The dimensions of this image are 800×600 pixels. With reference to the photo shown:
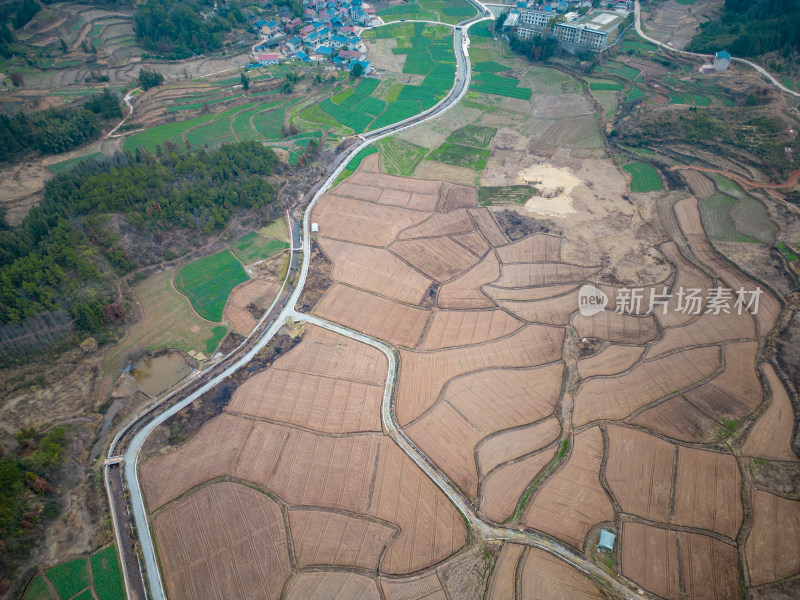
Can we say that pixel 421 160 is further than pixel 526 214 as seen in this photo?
Yes

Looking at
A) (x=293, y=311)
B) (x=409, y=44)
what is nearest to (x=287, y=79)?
(x=409, y=44)

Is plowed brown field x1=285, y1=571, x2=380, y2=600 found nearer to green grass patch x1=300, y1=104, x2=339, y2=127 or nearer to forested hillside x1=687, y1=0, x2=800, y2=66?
green grass patch x1=300, y1=104, x2=339, y2=127

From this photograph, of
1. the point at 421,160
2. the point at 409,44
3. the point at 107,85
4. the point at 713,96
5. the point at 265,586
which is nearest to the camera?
the point at 265,586

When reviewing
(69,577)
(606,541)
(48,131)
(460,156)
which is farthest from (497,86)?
(69,577)

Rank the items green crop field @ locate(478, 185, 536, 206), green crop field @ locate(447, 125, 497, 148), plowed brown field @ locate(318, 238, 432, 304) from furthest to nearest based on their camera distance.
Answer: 1. green crop field @ locate(447, 125, 497, 148)
2. green crop field @ locate(478, 185, 536, 206)
3. plowed brown field @ locate(318, 238, 432, 304)

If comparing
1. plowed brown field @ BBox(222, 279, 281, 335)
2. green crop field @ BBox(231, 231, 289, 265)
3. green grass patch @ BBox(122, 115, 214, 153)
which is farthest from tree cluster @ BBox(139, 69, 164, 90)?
plowed brown field @ BBox(222, 279, 281, 335)

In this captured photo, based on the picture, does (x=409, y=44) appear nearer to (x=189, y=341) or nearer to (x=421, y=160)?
(x=421, y=160)

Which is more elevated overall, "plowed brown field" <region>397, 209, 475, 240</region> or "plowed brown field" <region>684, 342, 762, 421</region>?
"plowed brown field" <region>397, 209, 475, 240</region>
